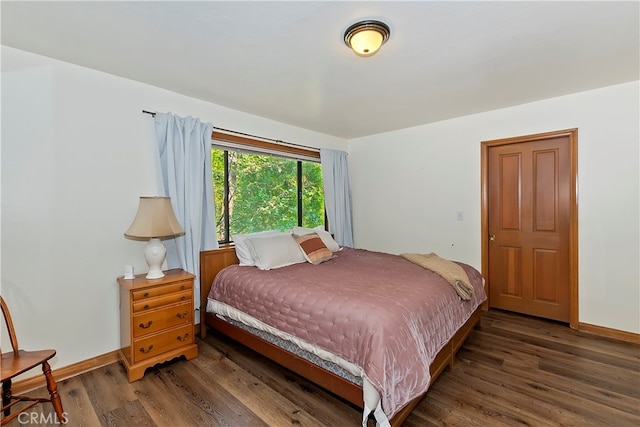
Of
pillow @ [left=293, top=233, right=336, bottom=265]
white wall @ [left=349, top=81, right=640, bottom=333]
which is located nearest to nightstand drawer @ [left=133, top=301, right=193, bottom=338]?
pillow @ [left=293, top=233, right=336, bottom=265]

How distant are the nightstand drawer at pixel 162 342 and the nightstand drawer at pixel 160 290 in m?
0.32

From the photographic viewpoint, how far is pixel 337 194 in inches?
179

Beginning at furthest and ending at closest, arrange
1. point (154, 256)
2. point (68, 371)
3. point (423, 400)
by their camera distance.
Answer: point (154, 256) < point (68, 371) < point (423, 400)

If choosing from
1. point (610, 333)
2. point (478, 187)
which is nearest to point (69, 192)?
point (478, 187)

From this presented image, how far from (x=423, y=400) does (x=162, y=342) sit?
6.59ft

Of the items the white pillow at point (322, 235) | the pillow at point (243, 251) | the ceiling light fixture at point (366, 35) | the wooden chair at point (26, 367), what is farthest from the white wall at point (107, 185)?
the ceiling light fixture at point (366, 35)

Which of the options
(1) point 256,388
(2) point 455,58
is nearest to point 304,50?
(2) point 455,58

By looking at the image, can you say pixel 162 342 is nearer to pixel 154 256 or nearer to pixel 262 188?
pixel 154 256

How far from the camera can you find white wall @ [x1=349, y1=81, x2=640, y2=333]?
2.76m

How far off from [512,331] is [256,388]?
8.58ft

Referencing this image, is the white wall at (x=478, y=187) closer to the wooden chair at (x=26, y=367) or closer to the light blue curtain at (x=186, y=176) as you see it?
the light blue curtain at (x=186, y=176)

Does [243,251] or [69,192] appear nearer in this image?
[69,192]

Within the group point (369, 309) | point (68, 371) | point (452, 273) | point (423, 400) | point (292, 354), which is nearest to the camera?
point (369, 309)

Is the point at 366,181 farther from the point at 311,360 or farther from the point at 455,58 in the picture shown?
the point at 311,360
